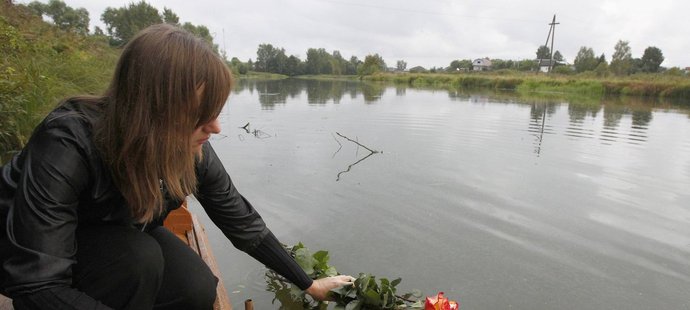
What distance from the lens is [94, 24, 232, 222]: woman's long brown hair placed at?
1259 millimetres

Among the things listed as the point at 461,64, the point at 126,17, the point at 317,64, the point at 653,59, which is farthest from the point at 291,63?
the point at 653,59

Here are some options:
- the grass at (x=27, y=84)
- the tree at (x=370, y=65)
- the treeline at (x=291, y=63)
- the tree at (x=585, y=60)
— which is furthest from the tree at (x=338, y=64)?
the grass at (x=27, y=84)

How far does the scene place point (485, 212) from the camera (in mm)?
4980

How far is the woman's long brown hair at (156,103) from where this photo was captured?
1259mm

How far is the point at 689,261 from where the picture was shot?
153 inches

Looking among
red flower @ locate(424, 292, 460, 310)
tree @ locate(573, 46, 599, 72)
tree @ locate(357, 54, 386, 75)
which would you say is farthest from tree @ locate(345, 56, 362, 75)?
red flower @ locate(424, 292, 460, 310)

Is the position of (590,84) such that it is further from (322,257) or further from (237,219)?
(237,219)

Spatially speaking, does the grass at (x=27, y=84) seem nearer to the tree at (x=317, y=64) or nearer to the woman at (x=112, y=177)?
the woman at (x=112, y=177)

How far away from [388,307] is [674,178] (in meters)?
6.60

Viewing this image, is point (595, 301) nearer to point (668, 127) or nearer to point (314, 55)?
point (668, 127)

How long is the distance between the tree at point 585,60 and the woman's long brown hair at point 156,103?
204 ft

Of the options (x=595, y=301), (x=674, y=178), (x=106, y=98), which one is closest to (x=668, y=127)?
(x=674, y=178)

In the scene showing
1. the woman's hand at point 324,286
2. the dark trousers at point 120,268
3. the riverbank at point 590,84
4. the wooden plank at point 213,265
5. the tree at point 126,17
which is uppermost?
the tree at point 126,17

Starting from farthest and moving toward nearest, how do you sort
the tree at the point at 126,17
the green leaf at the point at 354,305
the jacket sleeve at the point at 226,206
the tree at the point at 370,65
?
the tree at the point at 370,65 → the tree at the point at 126,17 → the green leaf at the point at 354,305 → the jacket sleeve at the point at 226,206
